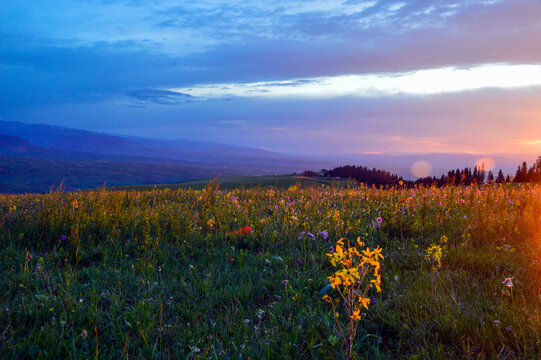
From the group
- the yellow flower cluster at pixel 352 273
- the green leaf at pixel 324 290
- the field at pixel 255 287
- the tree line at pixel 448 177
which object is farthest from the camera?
the tree line at pixel 448 177

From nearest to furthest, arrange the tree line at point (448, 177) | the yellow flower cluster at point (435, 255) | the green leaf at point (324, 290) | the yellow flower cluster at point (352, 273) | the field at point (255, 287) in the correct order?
the yellow flower cluster at point (352, 273), the field at point (255, 287), the green leaf at point (324, 290), the yellow flower cluster at point (435, 255), the tree line at point (448, 177)

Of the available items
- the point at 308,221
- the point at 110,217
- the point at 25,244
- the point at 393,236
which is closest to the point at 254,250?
the point at 308,221

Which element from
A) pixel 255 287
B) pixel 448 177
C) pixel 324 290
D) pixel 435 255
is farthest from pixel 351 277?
pixel 448 177

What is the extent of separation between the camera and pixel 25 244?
570 centimetres

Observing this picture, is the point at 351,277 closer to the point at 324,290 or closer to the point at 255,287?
the point at 324,290

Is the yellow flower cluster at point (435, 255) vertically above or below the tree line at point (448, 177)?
below

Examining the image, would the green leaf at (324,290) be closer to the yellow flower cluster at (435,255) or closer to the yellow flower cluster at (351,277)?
the yellow flower cluster at (351,277)

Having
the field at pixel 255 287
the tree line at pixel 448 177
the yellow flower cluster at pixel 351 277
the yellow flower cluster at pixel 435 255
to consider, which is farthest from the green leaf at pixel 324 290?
the tree line at pixel 448 177

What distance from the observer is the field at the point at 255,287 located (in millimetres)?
2877

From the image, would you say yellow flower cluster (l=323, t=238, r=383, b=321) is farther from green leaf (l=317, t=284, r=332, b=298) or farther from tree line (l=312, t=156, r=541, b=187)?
tree line (l=312, t=156, r=541, b=187)

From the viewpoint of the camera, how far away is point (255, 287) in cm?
396

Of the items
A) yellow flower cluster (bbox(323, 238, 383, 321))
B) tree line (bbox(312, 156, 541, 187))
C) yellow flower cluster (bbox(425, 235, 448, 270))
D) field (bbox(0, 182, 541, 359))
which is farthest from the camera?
tree line (bbox(312, 156, 541, 187))

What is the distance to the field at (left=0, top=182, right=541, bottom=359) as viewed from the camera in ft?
9.44

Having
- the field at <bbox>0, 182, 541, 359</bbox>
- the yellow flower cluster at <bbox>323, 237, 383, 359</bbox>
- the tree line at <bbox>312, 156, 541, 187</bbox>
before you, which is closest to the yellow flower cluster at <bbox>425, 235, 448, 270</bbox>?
the field at <bbox>0, 182, 541, 359</bbox>
